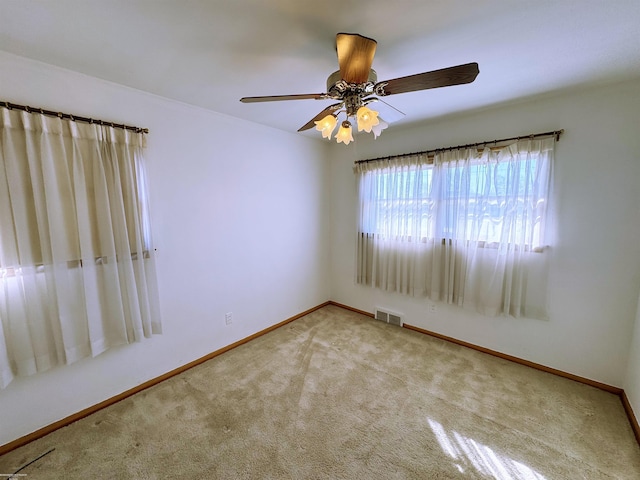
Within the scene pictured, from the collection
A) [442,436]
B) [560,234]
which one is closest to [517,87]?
[560,234]

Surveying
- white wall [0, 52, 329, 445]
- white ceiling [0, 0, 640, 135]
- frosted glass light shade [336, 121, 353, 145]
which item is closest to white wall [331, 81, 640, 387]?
white ceiling [0, 0, 640, 135]

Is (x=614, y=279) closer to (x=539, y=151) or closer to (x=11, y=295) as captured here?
(x=539, y=151)

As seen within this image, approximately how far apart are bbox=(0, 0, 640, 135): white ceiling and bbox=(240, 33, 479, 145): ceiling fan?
7.3 inches

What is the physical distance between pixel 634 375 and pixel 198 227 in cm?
360

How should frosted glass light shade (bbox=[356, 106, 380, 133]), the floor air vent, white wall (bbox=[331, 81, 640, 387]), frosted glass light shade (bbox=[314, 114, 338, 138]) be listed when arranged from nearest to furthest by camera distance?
frosted glass light shade (bbox=[356, 106, 380, 133]) < frosted glass light shade (bbox=[314, 114, 338, 138]) < white wall (bbox=[331, 81, 640, 387]) < the floor air vent

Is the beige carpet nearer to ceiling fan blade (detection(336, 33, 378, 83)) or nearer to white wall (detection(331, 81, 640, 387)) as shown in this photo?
white wall (detection(331, 81, 640, 387))

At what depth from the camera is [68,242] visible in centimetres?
170

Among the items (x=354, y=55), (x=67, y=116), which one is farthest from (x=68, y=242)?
(x=354, y=55)

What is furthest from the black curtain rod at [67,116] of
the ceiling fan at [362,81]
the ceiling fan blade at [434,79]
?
the ceiling fan blade at [434,79]

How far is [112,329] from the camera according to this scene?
6.25ft

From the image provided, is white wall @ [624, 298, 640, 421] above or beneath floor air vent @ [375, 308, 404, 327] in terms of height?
above

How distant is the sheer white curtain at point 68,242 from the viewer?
1522 millimetres

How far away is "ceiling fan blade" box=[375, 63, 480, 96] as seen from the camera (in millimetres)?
1093

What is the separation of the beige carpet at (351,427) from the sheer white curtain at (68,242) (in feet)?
1.88
